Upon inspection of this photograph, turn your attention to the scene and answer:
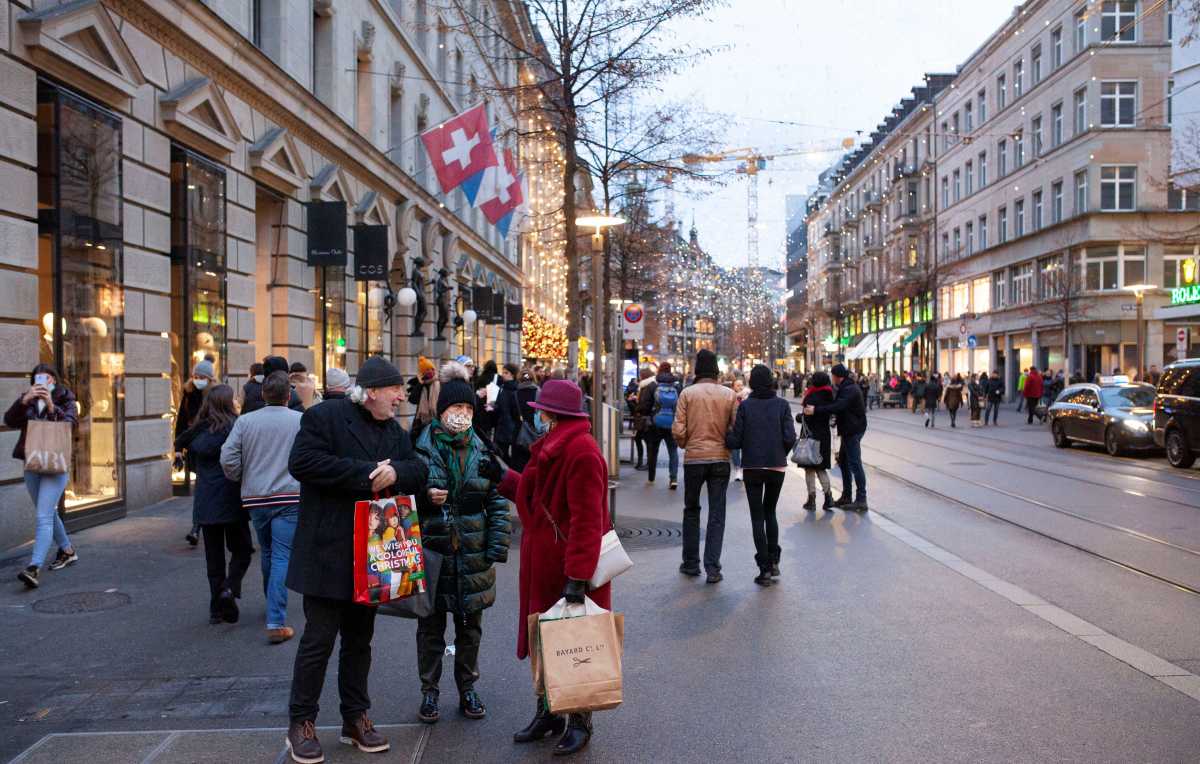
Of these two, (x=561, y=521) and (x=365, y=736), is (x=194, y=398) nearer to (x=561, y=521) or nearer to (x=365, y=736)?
(x=365, y=736)

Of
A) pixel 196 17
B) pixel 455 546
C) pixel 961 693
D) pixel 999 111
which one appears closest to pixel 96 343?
pixel 196 17

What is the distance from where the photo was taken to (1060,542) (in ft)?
34.5

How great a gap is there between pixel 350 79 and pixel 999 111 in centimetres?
3857

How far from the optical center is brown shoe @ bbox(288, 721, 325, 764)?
456 centimetres

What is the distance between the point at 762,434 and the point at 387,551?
4.86 meters

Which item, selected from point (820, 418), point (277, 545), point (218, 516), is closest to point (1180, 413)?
point (820, 418)

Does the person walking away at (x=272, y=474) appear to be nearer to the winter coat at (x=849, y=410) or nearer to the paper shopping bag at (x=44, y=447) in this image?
the paper shopping bag at (x=44, y=447)

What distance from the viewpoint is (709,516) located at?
859 cm

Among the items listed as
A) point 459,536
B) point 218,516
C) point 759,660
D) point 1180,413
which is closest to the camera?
point 459,536

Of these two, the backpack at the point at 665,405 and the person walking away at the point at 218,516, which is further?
the backpack at the point at 665,405

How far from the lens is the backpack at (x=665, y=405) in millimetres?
16750

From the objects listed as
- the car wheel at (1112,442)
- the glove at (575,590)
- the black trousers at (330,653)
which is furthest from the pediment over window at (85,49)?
the car wheel at (1112,442)

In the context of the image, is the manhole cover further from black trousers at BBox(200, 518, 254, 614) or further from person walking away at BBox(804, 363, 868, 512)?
person walking away at BBox(804, 363, 868, 512)

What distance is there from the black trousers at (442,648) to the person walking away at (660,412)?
10762 millimetres
